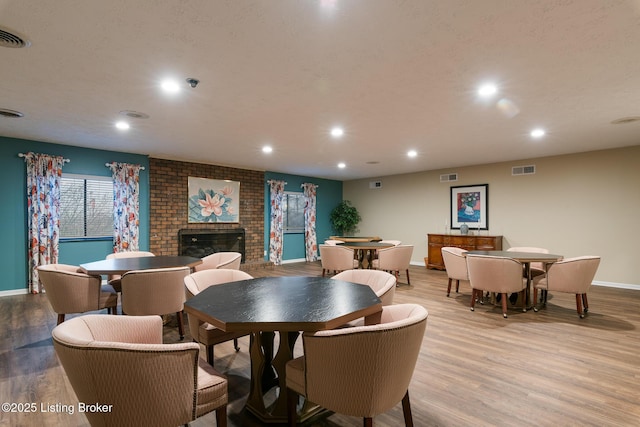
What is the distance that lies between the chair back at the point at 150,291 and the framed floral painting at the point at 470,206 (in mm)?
6461

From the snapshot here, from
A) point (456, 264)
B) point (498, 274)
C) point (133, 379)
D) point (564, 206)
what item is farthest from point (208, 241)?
point (564, 206)

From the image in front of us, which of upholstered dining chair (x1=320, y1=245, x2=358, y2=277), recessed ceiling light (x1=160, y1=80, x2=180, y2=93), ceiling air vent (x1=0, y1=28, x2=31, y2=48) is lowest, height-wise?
upholstered dining chair (x1=320, y1=245, x2=358, y2=277)

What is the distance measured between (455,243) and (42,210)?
302 inches

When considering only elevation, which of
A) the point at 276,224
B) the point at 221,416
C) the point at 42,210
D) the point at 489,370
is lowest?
the point at 489,370

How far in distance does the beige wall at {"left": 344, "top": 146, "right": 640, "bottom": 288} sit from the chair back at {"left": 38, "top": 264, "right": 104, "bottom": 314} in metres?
7.02

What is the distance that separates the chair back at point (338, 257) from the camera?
Answer: 5570 millimetres

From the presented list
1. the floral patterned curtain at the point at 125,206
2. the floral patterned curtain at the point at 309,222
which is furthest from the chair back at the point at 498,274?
the floral patterned curtain at the point at 125,206

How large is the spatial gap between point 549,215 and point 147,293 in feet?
22.9

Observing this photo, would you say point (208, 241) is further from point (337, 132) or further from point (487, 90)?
point (487, 90)

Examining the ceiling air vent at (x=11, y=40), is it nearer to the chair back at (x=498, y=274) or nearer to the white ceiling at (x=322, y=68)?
the white ceiling at (x=322, y=68)

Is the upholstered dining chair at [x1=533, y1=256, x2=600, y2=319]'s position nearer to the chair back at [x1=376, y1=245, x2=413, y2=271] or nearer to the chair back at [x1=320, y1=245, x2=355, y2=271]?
the chair back at [x1=376, y1=245, x2=413, y2=271]

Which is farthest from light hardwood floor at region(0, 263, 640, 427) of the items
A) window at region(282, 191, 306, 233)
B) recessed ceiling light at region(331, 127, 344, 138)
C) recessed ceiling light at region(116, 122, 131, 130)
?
window at region(282, 191, 306, 233)

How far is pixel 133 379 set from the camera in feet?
4.06

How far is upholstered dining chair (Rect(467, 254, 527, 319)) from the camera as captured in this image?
12.5 ft
